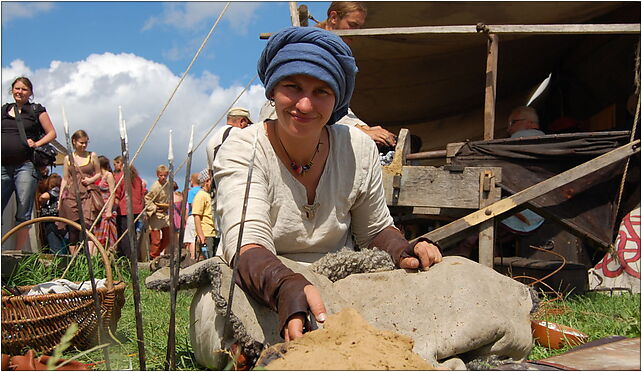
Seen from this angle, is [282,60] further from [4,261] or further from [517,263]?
[517,263]

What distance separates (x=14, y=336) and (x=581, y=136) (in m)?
3.68

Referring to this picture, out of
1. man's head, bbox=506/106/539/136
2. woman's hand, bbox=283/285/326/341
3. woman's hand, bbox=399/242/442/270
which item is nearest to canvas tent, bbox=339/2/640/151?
man's head, bbox=506/106/539/136

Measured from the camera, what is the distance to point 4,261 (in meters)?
3.91

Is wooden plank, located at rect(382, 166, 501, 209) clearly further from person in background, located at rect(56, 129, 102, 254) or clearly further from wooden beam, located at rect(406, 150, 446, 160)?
person in background, located at rect(56, 129, 102, 254)

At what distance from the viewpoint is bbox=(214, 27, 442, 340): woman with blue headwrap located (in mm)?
1996

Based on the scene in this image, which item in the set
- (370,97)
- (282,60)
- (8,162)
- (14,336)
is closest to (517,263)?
(370,97)

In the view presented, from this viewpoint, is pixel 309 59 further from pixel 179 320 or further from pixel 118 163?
Result: pixel 118 163

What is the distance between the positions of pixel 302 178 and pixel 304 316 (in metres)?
0.79

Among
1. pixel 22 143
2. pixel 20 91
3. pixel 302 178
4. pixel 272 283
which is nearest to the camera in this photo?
pixel 272 283

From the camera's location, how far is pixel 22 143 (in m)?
4.82

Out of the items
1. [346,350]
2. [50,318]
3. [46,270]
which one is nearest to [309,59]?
[346,350]

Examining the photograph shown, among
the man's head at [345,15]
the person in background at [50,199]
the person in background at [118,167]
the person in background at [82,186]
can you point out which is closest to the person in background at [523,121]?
the man's head at [345,15]

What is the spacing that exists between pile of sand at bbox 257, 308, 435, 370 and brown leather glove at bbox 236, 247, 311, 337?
13 cm

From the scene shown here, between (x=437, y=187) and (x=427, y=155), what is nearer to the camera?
(x=437, y=187)
